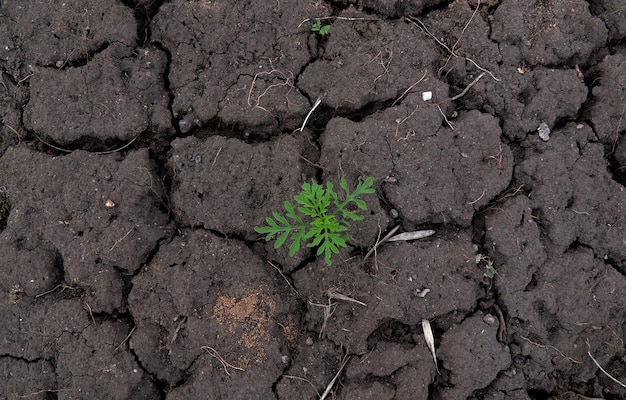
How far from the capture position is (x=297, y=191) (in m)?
2.85

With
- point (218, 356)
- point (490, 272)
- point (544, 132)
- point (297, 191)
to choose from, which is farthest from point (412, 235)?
point (218, 356)

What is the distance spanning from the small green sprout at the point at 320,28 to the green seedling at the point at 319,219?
36.2 inches

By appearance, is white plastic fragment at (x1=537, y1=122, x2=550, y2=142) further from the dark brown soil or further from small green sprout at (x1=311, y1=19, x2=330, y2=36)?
small green sprout at (x1=311, y1=19, x2=330, y2=36)

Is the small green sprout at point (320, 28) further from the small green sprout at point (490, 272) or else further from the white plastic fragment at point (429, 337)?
the white plastic fragment at point (429, 337)

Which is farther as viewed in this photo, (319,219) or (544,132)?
(544,132)

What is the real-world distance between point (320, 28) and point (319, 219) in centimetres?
118

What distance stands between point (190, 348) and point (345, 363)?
2.78 ft

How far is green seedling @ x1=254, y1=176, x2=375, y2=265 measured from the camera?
8.59ft

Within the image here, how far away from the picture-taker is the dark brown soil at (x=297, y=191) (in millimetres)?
2785

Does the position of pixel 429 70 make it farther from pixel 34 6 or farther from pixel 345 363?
pixel 34 6

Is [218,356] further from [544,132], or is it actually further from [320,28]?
[544,132]

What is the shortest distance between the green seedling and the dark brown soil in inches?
6.0

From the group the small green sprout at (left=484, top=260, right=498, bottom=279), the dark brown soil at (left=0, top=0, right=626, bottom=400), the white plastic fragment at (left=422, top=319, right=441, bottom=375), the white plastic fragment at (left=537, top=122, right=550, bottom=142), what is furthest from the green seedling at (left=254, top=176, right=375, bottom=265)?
the white plastic fragment at (left=537, top=122, right=550, bottom=142)

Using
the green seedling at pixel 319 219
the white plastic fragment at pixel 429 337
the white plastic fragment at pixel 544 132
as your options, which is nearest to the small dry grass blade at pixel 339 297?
the green seedling at pixel 319 219
